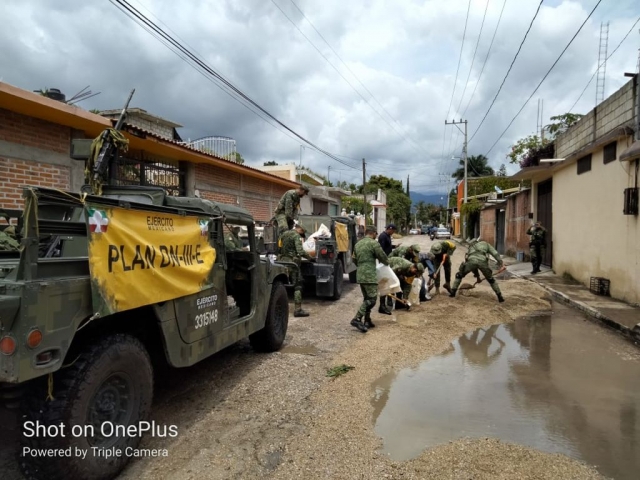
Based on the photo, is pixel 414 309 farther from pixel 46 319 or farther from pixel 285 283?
pixel 46 319

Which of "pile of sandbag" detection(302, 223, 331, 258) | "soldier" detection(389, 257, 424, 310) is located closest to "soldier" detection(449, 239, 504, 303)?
"soldier" detection(389, 257, 424, 310)

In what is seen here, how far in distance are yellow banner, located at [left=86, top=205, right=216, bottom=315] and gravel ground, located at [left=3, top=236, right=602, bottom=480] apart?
1.15 meters

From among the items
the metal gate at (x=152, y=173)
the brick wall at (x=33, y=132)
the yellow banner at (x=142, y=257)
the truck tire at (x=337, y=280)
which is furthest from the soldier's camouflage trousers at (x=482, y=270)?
the brick wall at (x=33, y=132)

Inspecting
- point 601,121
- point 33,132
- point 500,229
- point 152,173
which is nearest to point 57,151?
point 33,132

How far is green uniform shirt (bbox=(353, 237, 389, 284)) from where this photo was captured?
729 cm

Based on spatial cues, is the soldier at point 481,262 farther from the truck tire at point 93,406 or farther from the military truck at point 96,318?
the truck tire at point 93,406

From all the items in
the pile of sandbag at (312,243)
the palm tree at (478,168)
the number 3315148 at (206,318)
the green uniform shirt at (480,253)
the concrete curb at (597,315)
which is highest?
the palm tree at (478,168)

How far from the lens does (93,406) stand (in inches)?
109

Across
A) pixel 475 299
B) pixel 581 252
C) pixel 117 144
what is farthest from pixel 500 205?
pixel 117 144

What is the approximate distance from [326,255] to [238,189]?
18.7ft

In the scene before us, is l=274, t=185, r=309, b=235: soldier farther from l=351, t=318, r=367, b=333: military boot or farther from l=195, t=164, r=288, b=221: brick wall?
l=195, t=164, r=288, b=221: brick wall

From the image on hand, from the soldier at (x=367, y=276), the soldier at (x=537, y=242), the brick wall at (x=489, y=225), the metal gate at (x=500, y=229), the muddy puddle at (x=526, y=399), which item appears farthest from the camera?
the brick wall at (x=489, y=225)

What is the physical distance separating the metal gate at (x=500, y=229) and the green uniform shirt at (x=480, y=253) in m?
16.4

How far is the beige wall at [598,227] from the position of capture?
29.3ft
